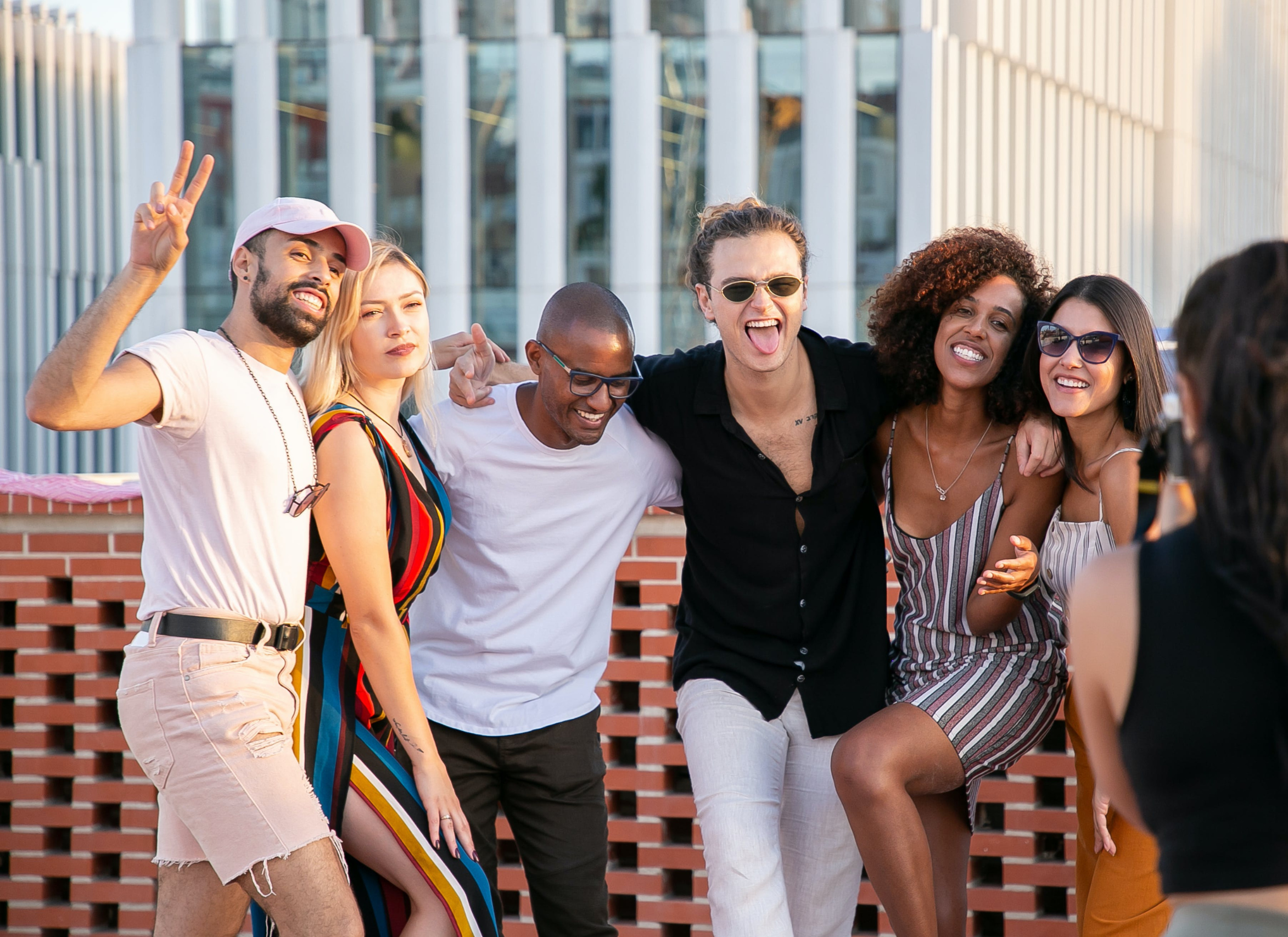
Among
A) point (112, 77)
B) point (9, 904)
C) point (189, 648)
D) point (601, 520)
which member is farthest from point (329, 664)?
point (112, 77)

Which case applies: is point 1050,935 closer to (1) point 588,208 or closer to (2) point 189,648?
(2) point 189,648

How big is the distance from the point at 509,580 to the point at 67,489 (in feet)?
7.24

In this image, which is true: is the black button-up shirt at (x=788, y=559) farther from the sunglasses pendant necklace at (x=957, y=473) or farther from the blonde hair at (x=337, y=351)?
the blonde hair at (x=337, y=351)

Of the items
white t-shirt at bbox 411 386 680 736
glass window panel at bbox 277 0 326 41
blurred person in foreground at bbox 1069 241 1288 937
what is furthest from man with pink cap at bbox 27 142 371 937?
glass window panel at bbox 277 0 326 41

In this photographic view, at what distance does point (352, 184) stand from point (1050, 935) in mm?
17161

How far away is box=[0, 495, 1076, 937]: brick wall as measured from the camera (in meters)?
4.68

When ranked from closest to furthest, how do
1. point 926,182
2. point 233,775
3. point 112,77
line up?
point 233,775, point 926,182, point 112,77

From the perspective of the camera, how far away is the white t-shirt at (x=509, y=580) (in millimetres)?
3475

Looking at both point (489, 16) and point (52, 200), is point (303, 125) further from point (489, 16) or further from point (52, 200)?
point (52, 200)

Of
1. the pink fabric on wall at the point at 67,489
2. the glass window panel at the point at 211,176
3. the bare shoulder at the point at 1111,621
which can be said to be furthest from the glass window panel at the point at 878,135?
the bare shoulder at the point at 1111,621

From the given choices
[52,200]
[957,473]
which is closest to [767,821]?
[957,473]

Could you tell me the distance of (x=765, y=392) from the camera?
3.61 metres

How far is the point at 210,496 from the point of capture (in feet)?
9.52

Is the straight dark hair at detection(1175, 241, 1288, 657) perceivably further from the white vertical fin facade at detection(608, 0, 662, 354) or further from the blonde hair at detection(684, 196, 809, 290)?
the white vertical fin facade at detection(608, 0, 662, 354)
